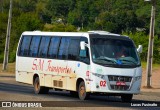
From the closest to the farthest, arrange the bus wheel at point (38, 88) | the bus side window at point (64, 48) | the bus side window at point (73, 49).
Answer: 1. the bus side window at point (73, 49)
2. the bus side window at point (64, 48)
3. the bus wheel at point (38, 88)

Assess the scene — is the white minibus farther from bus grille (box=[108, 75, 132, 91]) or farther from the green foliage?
the green foliage

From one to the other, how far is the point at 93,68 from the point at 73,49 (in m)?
2.15

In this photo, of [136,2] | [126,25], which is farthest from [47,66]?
[136,2]

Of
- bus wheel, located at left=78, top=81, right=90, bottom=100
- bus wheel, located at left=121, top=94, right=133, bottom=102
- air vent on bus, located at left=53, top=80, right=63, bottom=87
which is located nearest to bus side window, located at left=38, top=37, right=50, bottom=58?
air vent on bus, located at left=53, top=80, right=63, bottom=87

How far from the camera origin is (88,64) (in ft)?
81.6

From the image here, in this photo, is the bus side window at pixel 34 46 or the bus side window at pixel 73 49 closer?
the bus side window at pixel 73 49

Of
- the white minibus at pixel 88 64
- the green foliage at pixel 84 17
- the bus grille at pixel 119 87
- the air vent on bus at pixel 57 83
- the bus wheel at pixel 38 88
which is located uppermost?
the white minibus at pixel 88 64

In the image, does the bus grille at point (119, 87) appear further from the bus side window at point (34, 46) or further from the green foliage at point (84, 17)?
the green foliage at point (84, 17)

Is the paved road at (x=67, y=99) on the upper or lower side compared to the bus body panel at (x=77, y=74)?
lower

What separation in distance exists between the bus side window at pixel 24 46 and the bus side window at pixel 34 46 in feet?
1.34


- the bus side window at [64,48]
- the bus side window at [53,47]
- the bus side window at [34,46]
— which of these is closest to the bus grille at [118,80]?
the bus side window at [64,48]

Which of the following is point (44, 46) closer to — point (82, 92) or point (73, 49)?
point (73, 49)

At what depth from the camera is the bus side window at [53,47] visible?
2797cm

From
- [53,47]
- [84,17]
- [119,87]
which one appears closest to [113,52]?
[119,87]
